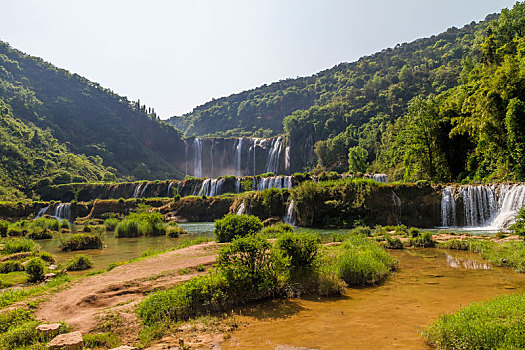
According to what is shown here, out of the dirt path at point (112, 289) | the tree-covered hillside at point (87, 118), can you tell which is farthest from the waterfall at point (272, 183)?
the tree-covered hillside at point (87, 118)

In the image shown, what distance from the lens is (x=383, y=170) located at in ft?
185

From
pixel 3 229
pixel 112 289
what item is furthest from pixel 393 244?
pixel 3 229

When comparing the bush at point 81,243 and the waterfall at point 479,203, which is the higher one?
the waterfall at point 479,203

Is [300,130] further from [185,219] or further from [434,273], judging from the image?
[434,273]

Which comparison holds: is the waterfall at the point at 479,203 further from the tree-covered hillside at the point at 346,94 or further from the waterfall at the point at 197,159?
the waterfall at the point at 197,159

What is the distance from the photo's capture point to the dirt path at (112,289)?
641cm

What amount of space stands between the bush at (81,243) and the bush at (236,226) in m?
10.0

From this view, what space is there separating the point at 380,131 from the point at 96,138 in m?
90.2

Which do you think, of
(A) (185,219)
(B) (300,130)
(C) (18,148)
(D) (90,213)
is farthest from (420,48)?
(C) (18,148)

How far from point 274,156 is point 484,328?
89429 millimetres

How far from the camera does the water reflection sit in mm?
10732

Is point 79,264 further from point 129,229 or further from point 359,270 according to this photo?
point 129,229

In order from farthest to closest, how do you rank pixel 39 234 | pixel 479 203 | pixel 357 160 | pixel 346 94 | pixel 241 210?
pixel 346 94 < pixel 357 160 < pixel 241 210 < pixel 39 234 < pixel 479 203

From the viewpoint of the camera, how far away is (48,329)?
210 inches
